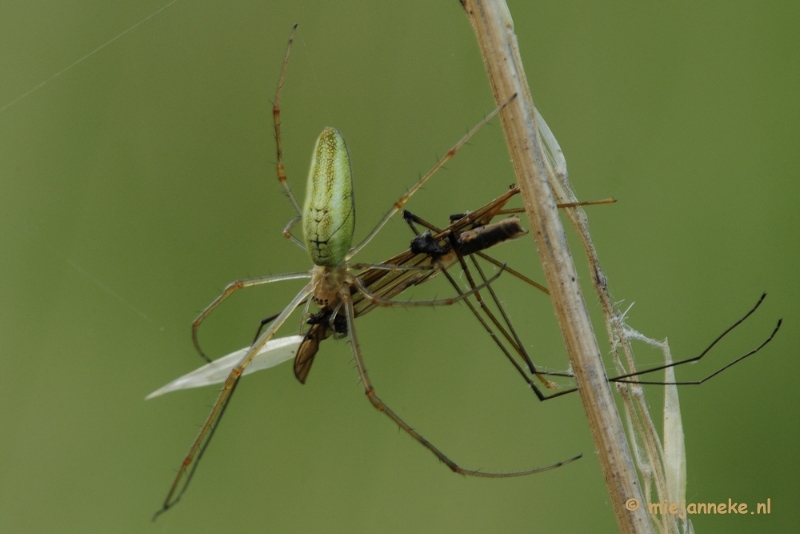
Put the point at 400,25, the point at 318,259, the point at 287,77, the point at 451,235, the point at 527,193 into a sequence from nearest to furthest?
the point at 527,193
the point at 451,235
the point at 318,259
the point at 400,25
the point at 287,77

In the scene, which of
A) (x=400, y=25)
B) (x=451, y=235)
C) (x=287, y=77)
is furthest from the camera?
(x=287, y=77)

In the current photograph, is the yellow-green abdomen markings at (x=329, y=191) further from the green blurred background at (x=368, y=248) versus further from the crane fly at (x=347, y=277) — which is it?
the green blurred background at (x=368, y=248)

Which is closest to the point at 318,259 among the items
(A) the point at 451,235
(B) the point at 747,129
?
(A) the point at 451,235

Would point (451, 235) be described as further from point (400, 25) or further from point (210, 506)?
point (210, 506)

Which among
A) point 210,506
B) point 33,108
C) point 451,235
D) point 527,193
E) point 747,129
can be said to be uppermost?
point 33,108

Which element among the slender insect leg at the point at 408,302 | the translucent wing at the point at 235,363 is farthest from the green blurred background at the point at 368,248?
the slender insect leg at the point at 408,302

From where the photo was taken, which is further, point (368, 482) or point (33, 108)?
point (33, 108)

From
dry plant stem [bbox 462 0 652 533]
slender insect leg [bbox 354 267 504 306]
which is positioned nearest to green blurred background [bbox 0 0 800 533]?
slender insect leg [bbox 354 267 504 306]

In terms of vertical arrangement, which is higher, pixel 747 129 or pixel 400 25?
pixel 400 25
